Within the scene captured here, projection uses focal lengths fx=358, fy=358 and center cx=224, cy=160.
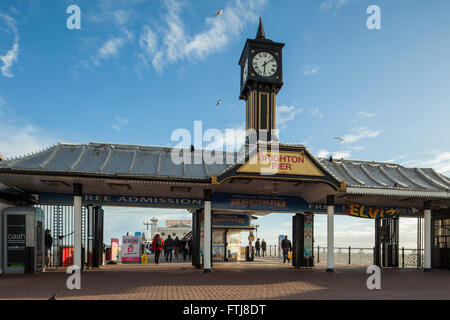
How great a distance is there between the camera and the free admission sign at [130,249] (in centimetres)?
2308

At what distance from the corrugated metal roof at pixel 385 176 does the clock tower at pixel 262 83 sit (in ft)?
14.5

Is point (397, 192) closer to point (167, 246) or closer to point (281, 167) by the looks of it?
point (281, 167)

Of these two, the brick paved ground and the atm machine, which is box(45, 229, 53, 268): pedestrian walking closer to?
the atm machine

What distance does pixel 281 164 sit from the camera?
1489cm

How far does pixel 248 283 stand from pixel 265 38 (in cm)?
1626

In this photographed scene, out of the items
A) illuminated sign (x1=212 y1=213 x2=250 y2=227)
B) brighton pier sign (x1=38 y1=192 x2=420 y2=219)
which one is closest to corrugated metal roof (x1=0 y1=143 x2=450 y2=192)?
brighton pier sign (x1=38 y1=192 x2=420 y2=219)

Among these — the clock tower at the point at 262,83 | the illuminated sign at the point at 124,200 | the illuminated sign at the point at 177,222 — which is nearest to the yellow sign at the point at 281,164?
the illuminated sign at the point at 124,200

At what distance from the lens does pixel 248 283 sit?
39.6 ft

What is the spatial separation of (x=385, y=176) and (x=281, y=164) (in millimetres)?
6832

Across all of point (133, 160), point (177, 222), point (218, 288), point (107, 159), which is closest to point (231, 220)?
point (133, 160)

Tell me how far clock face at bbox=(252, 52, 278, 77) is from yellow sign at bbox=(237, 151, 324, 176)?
8159 millimetres

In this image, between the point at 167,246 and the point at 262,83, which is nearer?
the point at 262,83

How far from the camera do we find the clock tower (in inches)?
838
